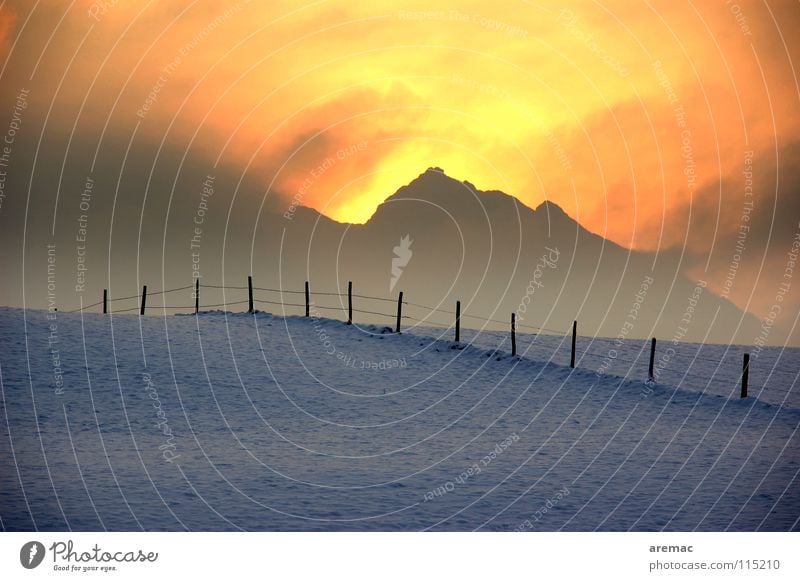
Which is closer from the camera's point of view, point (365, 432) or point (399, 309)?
point (365, 432)

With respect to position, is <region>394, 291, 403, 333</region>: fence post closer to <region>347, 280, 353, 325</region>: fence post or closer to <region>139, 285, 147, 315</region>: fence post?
<region>347, 280, 353, 325</region>: fence post

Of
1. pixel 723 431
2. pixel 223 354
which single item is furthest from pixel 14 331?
pixel 723 431

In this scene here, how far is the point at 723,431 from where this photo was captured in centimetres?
2798

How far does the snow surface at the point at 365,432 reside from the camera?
57.1 ft

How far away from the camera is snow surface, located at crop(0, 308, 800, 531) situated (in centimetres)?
1739

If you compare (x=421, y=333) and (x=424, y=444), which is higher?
(x=421, y=333)

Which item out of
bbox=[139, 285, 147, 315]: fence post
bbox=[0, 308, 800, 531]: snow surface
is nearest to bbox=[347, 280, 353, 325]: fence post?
bbox=[0, 308, 800, 531]: snow surface

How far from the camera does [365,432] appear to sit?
26500 millimetres

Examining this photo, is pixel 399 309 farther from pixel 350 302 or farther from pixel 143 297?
pixel 143 297

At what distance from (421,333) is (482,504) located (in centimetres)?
2385

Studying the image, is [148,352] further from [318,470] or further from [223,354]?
[318,470]

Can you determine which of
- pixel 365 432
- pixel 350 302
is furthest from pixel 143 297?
pixel 365 432

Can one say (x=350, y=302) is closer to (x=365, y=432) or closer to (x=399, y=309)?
(x=399, y=309)

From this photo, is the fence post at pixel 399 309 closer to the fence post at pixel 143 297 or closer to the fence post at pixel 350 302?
the fence post at pixel 350 302
